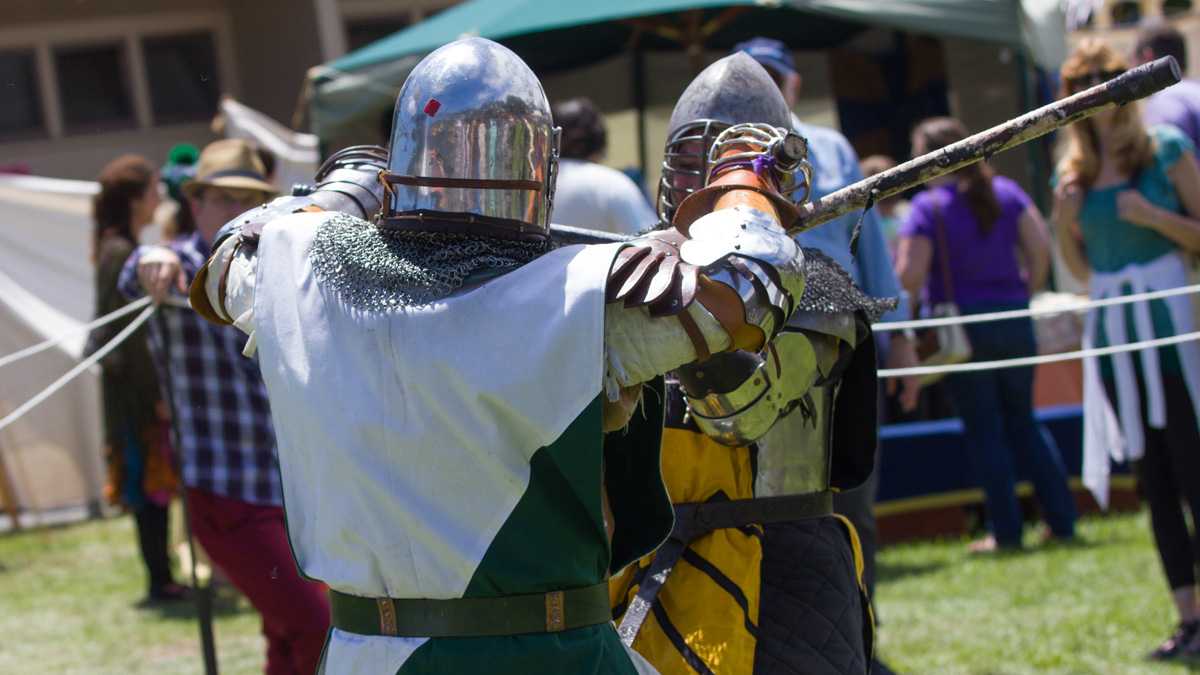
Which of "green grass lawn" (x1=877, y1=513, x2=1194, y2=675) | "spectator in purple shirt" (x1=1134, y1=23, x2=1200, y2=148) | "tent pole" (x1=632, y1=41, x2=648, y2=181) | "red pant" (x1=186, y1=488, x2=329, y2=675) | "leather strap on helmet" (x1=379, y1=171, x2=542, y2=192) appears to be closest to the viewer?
"leather strap on helmet" (x1=379, y1=171, x2=542, y2=192)

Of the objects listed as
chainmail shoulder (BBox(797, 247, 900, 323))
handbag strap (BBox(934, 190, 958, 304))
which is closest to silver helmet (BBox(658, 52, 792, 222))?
chainmail shoulder (BBox(797, 247, 900, 323))

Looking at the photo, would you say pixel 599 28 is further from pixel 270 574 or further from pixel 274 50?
pixel 270 574

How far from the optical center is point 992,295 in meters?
6.59

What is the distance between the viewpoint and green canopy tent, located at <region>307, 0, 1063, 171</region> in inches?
289

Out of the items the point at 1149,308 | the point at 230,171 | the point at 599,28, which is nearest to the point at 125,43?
the point at 599,28

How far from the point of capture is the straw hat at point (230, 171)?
14.9ft

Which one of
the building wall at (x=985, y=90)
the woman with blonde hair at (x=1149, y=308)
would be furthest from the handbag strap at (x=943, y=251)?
the building wall at (x=985, y=90)

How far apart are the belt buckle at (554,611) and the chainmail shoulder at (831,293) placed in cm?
77

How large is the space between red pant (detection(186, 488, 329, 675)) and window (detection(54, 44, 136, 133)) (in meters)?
7.94

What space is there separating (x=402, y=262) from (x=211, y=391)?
8.04 ft

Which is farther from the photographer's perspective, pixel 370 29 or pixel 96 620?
pixel 370 29

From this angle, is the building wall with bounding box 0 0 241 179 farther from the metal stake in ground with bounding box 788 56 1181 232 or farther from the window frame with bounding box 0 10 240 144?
the metal stake in ground with bounding box 788 56 1181 232

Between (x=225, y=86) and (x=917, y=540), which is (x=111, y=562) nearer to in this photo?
(x=917, y=540)

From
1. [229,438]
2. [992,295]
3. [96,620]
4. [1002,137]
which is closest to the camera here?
[1002,137]
